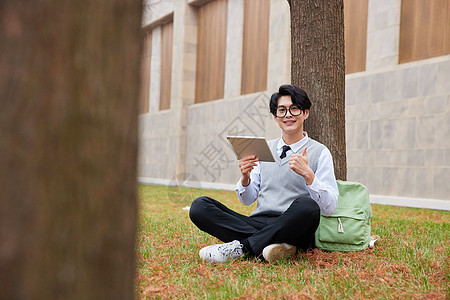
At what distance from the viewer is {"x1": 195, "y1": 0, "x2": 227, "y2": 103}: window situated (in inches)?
667

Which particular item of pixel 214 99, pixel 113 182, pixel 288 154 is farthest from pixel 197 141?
pixel 113 182

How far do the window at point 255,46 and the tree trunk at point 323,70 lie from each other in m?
9.87

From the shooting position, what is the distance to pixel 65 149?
1.07 metres

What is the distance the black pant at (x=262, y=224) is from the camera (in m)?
3.49

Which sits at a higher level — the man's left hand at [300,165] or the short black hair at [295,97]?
the short black hair at [295,97]

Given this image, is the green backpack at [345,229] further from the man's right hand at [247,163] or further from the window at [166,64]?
the window at [166,64]

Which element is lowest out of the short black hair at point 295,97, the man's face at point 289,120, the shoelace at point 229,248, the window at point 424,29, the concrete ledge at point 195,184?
the concrete ledge at point 195,184

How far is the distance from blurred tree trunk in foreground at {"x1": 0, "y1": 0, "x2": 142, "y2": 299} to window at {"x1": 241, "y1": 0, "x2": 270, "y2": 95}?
544 inches

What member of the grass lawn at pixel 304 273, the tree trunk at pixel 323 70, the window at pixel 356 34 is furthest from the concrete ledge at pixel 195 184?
the grass lawn at pixel 304 273

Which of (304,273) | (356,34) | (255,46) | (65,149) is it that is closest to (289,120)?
(304,273)

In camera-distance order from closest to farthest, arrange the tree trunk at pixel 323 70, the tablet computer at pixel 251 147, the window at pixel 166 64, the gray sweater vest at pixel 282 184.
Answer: the tablet computer at pixel 251 147 < the gray sweater vest at pixel 282 184 < the tree trunk at pixel 323 70 < the window at pixel 166 64

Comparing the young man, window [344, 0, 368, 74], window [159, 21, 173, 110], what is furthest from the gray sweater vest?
window [159, 21, 173, 110]

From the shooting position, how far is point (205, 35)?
18.0 metres

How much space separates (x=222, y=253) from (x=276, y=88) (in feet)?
35.4
